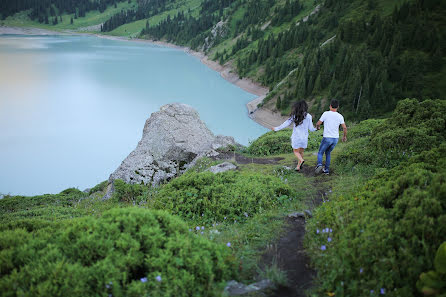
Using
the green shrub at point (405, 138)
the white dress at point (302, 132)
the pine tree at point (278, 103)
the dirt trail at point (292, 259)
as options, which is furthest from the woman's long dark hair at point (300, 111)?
the pine tree at point (278, 103)

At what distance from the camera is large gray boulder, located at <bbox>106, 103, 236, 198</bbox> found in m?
15.8

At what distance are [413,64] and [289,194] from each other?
191ft

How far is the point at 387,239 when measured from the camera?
4.39 metres

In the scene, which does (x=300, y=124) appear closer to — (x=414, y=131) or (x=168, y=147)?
(x=414, y=131)

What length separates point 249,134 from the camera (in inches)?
2013

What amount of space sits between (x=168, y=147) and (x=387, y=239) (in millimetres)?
14247

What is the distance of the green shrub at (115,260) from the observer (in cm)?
374

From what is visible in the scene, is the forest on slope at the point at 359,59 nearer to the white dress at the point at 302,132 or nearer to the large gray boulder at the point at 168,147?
the large gray boulder at the point at 168,147

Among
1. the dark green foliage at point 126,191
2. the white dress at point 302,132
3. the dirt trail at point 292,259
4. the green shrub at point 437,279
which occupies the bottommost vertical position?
the dark green foliage at point 126,191

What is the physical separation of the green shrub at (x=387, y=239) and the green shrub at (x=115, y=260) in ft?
5.44

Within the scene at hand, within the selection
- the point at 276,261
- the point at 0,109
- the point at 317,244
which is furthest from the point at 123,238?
the point at 0,109

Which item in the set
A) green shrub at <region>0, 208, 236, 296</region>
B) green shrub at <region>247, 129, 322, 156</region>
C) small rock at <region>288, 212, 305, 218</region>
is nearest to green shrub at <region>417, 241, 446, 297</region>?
green shrub at <region>0, 208, 236, 296</region>

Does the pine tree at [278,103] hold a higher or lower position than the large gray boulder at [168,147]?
lower

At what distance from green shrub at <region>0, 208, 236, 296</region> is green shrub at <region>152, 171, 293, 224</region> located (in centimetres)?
291
